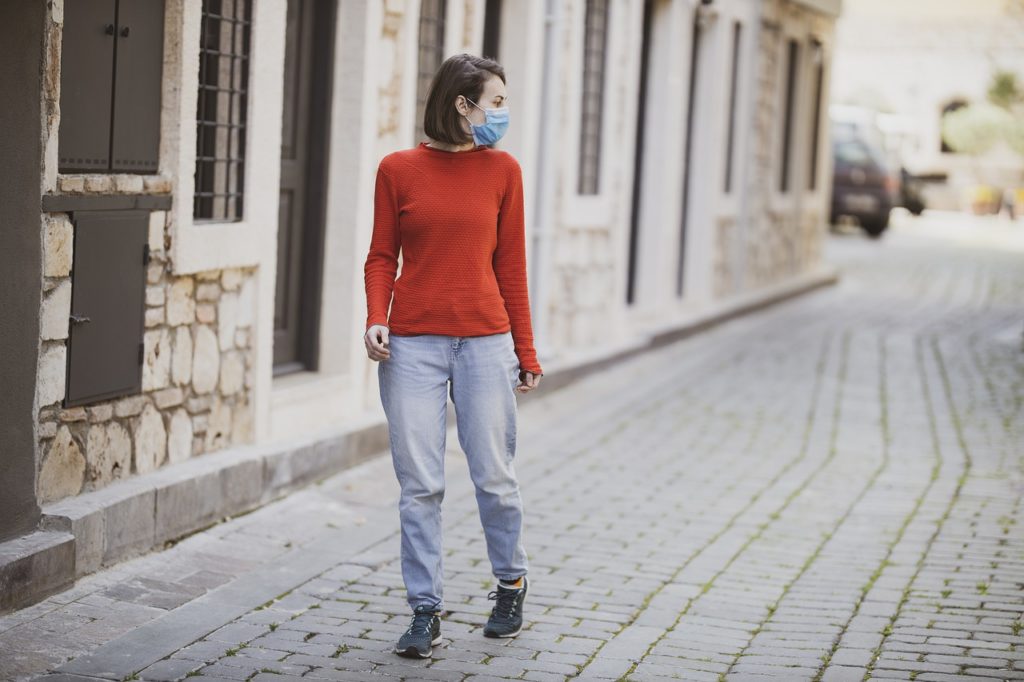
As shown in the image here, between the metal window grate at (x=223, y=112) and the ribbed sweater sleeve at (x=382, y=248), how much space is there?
2.23 metres

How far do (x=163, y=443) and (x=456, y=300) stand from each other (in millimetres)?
2109

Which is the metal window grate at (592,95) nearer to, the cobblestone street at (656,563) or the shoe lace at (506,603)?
the cobblestone street at (656,563)

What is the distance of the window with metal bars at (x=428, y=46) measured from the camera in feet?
32.0

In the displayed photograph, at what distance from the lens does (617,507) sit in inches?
314

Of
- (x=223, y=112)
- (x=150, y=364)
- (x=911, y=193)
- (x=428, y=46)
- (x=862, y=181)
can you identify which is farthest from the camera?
(x=911, y=193)

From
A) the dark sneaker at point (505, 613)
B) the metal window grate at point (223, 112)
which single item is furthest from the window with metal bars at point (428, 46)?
the dark sneaker at point (505, 613)

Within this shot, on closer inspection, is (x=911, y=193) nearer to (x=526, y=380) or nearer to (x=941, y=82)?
(x=941, y=82)

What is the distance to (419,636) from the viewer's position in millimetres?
5316

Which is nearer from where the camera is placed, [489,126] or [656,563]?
[489,126]

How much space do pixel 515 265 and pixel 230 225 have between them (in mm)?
2251

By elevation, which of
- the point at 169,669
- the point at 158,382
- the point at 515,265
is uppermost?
the point at 515,265

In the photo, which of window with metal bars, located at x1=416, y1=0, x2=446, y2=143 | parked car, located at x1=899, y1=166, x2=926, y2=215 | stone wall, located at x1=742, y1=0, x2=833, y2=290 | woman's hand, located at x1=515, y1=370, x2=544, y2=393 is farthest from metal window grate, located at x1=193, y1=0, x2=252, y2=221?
parked car, located at x1=899, y1=166, x2=926, y2=215

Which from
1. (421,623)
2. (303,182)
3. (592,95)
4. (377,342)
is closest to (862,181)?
(592,95)

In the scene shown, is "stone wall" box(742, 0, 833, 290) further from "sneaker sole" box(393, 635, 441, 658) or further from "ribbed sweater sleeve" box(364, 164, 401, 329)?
"sneaker sole" box(393, 635, 441, 658)
